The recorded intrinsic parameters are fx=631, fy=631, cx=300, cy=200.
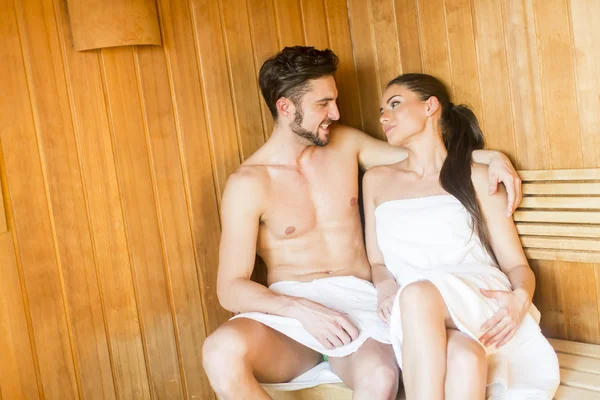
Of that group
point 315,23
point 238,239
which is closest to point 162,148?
point 238,239

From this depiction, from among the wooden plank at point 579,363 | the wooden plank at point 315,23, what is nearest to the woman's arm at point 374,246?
the wooden plank at point 579,363

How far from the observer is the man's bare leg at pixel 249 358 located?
74.9 inches

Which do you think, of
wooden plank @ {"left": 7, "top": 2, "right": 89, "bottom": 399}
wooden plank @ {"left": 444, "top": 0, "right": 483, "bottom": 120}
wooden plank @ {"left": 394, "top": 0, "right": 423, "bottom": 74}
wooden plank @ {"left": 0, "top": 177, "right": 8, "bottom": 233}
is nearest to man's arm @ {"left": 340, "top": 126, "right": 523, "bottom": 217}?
wooden plank @ {"left": 444, "top": 0, "right": 483, "bottom": 120}

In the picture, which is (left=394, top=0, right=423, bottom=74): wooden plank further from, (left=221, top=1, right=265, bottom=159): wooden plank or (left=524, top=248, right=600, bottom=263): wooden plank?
(left=524, top=248, right=600, bottom=263): wooden plank

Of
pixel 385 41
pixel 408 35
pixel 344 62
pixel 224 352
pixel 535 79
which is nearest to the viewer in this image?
pixel 224 352

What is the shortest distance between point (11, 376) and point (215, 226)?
34.1 inches

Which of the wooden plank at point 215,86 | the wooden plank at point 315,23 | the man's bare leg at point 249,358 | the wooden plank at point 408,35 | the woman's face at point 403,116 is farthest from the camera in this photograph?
the wooden plank at point 315,23

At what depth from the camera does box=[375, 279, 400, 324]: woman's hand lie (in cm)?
203

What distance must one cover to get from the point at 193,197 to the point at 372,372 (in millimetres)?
947

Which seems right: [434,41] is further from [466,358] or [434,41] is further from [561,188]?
[466,358]

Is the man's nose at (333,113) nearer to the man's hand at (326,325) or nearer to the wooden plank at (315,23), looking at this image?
the wooden plank at (315,23)

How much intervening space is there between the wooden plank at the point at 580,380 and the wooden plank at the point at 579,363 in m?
0.03

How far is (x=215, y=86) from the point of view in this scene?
2426 mm

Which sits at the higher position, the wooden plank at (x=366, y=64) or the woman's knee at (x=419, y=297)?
the wooden plank at (x=366, y=64)
